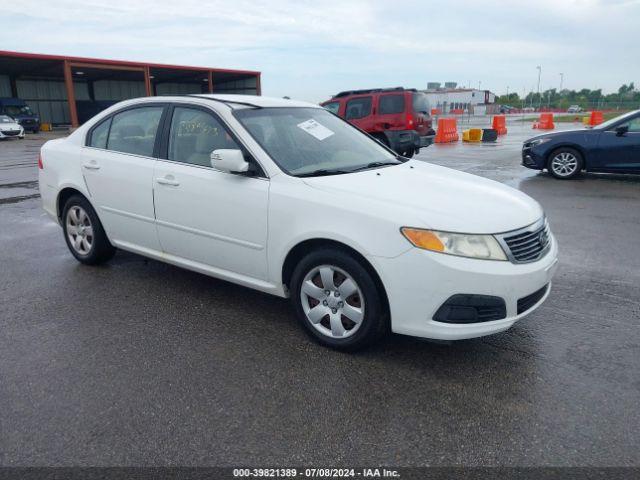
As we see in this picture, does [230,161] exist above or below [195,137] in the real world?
below

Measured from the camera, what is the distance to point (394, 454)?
7.97 feet

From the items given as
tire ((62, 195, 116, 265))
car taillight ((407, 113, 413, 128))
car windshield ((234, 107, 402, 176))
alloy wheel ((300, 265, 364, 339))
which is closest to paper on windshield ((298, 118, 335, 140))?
car windshield ((234, 107, 402, 176))

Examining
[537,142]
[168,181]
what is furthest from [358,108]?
[168,181]

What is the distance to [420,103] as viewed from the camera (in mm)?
14992

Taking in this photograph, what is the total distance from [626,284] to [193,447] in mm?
3975

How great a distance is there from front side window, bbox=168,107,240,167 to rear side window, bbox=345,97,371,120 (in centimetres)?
1118

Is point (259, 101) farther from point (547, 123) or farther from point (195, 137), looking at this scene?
point (547, 123)

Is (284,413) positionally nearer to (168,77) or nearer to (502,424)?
(502,424)

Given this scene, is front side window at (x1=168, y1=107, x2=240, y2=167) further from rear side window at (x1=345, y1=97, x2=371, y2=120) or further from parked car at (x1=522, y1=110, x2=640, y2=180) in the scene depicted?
rear side window at (x1=345, y1=97, x2=371, y2=120)

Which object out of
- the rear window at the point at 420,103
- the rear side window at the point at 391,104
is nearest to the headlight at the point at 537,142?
the rear window at the point at 420,103

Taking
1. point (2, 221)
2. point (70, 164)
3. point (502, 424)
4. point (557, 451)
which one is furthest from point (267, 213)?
point (2, 221)

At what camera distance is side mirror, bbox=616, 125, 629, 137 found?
9906 mm

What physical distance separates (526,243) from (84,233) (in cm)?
403

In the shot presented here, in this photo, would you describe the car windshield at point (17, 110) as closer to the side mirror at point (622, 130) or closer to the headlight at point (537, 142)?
the headlight at point (537, 142)
